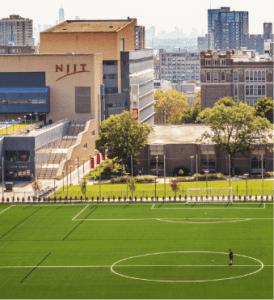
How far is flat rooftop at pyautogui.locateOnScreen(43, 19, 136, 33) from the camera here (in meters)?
186

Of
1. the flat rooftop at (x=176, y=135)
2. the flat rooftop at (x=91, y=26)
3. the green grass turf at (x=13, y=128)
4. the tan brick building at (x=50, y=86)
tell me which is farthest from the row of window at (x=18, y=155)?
the flat rooftop at (x=91, y=26)

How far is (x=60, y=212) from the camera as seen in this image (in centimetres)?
10181

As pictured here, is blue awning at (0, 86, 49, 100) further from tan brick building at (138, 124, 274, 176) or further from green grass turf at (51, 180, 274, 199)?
green grass turf at (51, 180, 274, 199)

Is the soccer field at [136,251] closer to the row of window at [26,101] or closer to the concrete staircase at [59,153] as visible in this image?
the concrete staircase at [59,153]

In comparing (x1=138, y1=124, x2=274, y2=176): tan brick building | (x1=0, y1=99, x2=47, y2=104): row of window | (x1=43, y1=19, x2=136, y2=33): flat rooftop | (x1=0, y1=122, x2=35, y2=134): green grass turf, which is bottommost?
(x1=138, y1=124, x2=274, y2=176): tan brick building

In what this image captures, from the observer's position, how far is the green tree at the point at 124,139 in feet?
426

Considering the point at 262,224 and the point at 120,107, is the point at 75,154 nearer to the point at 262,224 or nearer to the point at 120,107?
the point at 120,107

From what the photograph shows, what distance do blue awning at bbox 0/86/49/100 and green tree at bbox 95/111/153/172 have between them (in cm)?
2706

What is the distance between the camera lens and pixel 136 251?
79.2 m

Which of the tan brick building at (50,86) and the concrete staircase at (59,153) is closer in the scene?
the concrete staircase at (59,153)

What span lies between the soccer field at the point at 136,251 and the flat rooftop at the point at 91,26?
8776 centimetres

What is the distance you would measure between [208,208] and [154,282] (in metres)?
36.4

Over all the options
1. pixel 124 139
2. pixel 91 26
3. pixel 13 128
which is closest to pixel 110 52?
pixel 91 26

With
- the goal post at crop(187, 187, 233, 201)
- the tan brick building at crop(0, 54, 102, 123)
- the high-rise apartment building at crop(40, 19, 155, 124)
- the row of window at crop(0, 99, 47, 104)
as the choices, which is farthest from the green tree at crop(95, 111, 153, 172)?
the high-rise apartment building at crop(40, 19, 155, 124)
